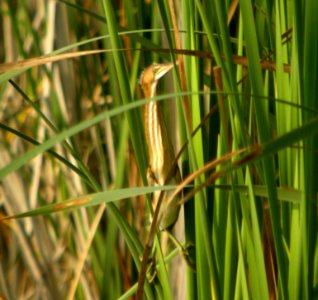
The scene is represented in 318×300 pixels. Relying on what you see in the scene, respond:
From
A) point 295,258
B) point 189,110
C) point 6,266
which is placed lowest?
point 6,266

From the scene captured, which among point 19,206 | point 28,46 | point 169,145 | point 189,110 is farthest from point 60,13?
point 189,110

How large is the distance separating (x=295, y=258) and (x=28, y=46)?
1005 millimetres

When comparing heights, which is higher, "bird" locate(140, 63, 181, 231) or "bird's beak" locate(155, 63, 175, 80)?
"bird's beak" locate(155, 63, 175, 80)

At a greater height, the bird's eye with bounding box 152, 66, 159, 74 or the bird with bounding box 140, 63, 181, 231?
the bird's eye with bounding box 152, 66, 159, 74

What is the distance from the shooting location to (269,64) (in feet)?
2.27

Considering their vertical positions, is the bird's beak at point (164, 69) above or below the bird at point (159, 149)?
above

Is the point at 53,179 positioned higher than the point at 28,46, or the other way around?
the point at 28,46

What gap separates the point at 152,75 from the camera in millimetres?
912

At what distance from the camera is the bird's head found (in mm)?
879

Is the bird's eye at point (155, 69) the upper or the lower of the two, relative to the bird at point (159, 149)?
upper

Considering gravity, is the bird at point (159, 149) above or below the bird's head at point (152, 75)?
below

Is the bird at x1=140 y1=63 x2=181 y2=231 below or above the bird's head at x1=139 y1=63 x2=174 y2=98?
below

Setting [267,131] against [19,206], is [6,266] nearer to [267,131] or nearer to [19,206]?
[19,206]

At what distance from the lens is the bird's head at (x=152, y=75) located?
0.88 metres
